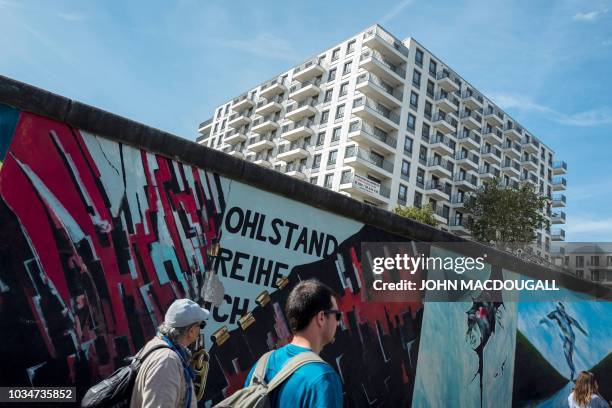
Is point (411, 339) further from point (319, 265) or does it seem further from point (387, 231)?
point (319, 265)

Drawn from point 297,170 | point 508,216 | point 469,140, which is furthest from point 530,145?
point 297,170

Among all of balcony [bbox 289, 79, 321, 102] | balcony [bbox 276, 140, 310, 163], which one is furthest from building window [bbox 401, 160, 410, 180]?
balcony [bbox 289, 79, 321, 102]

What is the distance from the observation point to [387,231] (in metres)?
6.44

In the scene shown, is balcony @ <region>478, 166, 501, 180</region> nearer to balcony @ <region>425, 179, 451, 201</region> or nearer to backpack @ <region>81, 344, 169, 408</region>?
balcony @ <region>425, 179, 451, 201</region>

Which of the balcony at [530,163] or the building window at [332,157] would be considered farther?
the balcony at [530,163]

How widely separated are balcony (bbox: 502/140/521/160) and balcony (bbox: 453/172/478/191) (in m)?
9.54

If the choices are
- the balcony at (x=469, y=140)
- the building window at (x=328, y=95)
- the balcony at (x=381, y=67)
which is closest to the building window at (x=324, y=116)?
the building window at (x=328, y=95)

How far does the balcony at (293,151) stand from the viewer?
161 ft

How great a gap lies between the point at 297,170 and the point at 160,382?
4752 centimetres

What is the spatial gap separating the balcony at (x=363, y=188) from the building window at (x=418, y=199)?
5065 mm

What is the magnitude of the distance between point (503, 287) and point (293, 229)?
4.88 metres

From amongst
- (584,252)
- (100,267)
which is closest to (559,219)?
(584,252)

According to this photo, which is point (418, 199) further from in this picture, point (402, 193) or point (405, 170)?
point (405, 170)

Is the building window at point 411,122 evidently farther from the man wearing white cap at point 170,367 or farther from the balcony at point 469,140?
the man wearing white cap at point 170,367
